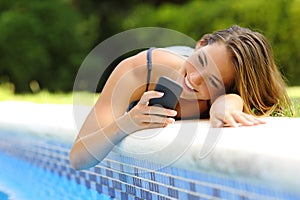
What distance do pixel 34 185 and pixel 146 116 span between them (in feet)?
5.81

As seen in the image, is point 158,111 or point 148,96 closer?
point 148,96

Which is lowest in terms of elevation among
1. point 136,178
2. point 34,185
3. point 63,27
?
point 34,185

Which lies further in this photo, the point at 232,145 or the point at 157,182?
the point at 157,182

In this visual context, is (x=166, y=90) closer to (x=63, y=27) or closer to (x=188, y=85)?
(x=188, y=85)

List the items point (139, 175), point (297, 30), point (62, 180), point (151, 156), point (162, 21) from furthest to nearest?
point (162, 21), point (297, 30), point (62, 180), point (139, 175), point (151, 156)

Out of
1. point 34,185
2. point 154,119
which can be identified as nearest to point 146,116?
point 154,119

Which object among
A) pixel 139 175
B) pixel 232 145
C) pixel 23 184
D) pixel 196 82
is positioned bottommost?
pixel 23 184

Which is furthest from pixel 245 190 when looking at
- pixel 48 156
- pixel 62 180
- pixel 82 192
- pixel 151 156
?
pixel 48 156

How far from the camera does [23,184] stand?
4055 mm

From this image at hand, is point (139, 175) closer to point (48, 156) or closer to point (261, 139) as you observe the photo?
point (261, 139)

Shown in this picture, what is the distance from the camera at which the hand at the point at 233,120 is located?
230cm

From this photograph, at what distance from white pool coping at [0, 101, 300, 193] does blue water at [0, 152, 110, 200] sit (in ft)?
2.87

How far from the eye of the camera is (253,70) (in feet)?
8.62

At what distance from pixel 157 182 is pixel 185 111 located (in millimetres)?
409
